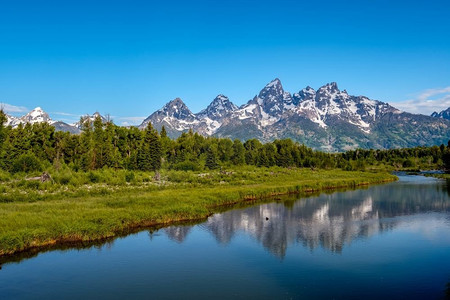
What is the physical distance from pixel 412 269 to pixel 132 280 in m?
21.9

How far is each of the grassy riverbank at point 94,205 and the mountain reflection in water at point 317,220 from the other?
15.8ft

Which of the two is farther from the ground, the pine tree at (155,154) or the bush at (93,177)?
the pine tree at (155,154)

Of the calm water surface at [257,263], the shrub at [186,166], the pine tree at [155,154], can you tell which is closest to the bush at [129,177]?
the pine tree at [155,154]

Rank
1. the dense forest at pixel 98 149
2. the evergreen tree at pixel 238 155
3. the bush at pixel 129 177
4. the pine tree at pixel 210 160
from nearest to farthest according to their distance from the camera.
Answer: the bush at pixel 129 177 < the dense forest at pixel 98 149 < the pine tree at pixel 210 160 < the evergreen tree at pixel 238 155

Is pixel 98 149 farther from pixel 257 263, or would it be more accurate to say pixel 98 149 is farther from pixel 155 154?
pixel 257 263

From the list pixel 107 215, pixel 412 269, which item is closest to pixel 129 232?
pixel 107 215

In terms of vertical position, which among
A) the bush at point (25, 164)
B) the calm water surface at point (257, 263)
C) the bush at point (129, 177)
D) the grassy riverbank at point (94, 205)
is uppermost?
the bush at point (25, 164)

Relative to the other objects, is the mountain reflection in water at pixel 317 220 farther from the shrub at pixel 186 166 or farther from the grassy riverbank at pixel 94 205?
the shrub at pixel 186 166

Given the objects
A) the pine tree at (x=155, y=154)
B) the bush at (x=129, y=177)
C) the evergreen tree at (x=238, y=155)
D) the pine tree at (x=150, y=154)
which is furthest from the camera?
the evergreen tree at (x=238, y=155)

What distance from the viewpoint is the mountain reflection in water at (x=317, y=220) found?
121 ft

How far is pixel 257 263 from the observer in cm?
2983

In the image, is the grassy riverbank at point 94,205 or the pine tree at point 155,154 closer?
the grassy riverbank at point 94,205

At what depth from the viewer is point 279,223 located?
4431 cm

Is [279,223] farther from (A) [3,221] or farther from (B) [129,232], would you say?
(A) [3,221]
